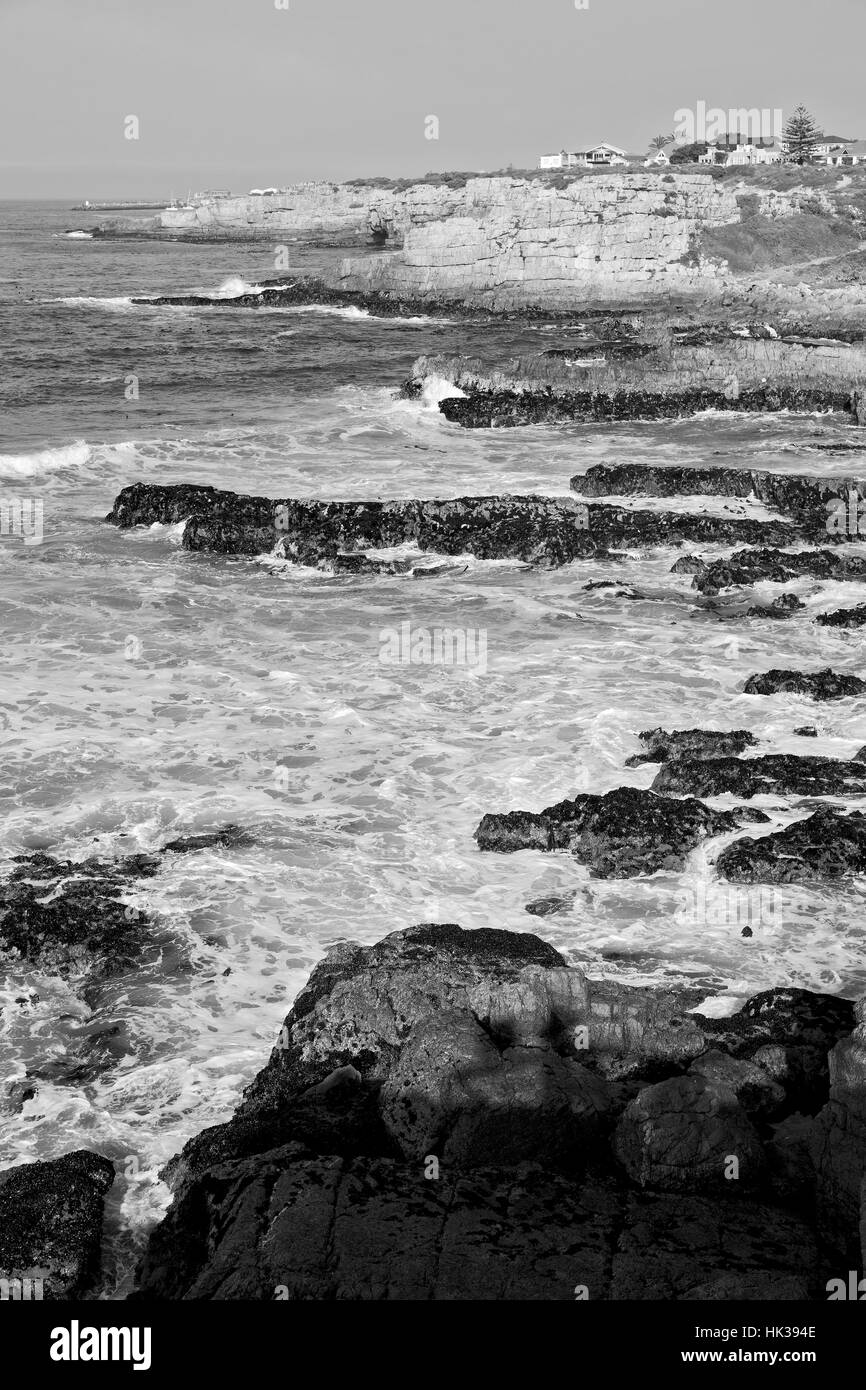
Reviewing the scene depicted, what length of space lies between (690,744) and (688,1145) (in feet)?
28.2

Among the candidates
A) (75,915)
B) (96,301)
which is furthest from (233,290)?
(75,915)

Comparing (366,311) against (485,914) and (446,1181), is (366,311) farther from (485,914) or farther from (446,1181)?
(446,1181)

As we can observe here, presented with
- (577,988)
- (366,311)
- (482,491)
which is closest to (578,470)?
(482,491)

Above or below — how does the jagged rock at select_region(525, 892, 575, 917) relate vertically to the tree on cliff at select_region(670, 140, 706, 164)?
below

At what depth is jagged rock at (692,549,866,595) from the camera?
941 inches

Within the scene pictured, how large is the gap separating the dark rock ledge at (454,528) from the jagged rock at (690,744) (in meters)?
9.68

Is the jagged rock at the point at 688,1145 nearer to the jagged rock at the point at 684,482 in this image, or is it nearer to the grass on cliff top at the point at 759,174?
the jagged rock at the point at 684,482

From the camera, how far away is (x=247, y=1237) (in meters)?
7.51

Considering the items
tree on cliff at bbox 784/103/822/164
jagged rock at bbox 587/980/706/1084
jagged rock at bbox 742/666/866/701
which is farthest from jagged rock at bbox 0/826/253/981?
tree on cliff at bbox 784/103/822/164

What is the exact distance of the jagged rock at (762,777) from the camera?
49.8 feet

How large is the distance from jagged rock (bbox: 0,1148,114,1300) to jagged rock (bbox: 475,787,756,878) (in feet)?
20.5

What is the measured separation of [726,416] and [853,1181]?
34839 millimetres

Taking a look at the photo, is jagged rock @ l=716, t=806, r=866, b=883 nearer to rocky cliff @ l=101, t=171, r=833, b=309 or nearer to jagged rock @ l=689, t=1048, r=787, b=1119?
jagged rock @ l=689, t=1048, r=787, b=1119

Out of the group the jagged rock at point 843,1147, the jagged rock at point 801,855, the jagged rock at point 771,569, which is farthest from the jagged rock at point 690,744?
the jagged rock at point 771,569
